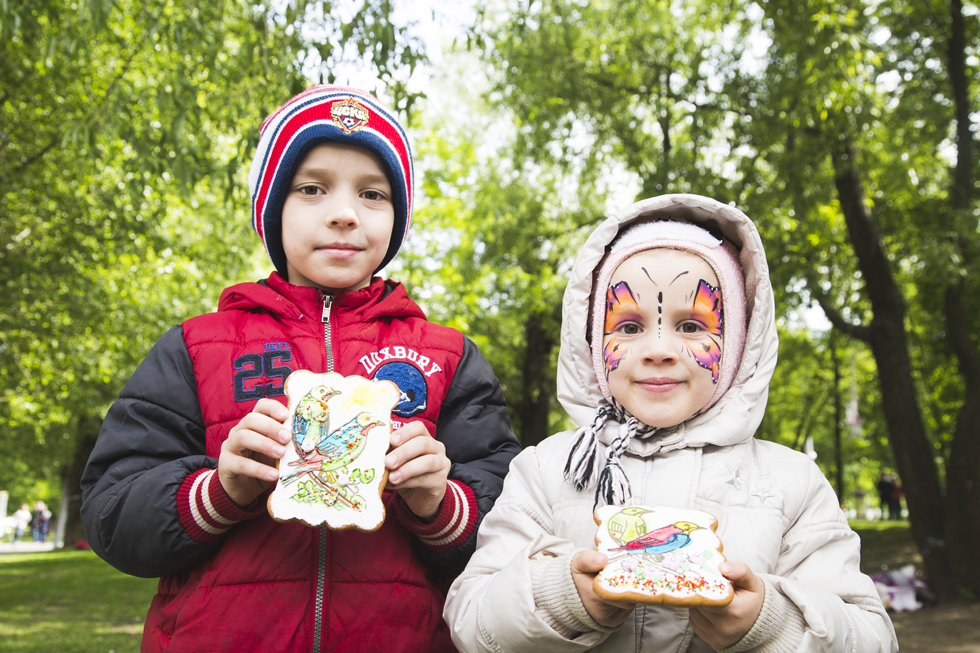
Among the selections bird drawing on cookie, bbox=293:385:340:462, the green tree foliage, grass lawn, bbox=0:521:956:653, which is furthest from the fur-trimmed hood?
grass lawn, bbox=0:521:956:653

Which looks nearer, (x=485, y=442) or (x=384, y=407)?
(x=384, y=407)

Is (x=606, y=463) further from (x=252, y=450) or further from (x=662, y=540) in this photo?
(x=252, y=450)

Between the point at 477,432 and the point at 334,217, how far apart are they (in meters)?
0.78

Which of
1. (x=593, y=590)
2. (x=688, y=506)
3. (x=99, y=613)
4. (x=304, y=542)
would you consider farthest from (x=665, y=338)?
(x=99, y=613)

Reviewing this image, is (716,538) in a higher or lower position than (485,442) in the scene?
lower

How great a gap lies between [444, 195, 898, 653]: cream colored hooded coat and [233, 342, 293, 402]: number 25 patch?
714 mm

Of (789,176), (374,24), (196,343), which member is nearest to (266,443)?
(196,343)

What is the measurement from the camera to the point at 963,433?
30.5 feet

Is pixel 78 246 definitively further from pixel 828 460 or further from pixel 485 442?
pixel 828 460

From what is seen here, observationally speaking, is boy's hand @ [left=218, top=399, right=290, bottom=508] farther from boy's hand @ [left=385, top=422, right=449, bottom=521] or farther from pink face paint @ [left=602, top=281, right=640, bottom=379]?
pink face paint @ [left=602, top=281, right=640, bottom=379]

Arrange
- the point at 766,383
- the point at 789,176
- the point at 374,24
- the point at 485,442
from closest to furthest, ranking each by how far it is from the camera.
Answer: the point at 766,383, the point at 485,442, the point at 374,24, the point at 789,176

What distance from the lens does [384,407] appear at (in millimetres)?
1939

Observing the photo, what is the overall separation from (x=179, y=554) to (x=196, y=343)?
1.96 ft

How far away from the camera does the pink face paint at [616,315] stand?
2.05 meters
